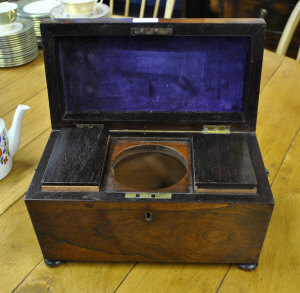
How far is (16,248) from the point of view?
40.8 inches

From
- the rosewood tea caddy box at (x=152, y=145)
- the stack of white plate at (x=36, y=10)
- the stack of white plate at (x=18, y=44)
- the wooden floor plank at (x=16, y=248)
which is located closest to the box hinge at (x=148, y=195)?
the rosewood tea caddy box at (x=152, y=145)

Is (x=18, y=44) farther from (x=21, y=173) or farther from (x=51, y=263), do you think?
(x=51, y=263)

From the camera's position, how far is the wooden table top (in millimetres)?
954

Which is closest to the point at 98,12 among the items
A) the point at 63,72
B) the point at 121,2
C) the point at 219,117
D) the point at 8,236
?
the point at 63,72

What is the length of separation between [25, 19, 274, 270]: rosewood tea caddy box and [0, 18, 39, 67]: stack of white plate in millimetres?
659

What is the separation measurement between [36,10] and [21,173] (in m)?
0.99

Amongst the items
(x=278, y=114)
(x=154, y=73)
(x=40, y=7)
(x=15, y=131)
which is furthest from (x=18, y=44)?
(x=278, y=114)

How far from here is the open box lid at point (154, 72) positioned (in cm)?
101

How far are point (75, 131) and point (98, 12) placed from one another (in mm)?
839

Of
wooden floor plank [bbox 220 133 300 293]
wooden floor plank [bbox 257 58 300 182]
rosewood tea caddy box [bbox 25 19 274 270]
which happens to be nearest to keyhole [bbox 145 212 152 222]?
rosewood tea caddy box [bbox 25 19 274 270]

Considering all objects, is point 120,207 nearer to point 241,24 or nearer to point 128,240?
point 128,240

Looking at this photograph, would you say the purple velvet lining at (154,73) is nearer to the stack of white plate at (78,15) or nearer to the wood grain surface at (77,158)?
the wood grain surface at (77,158)

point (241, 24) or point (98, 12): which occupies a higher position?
point (241, 24)

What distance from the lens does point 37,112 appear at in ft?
4.87
